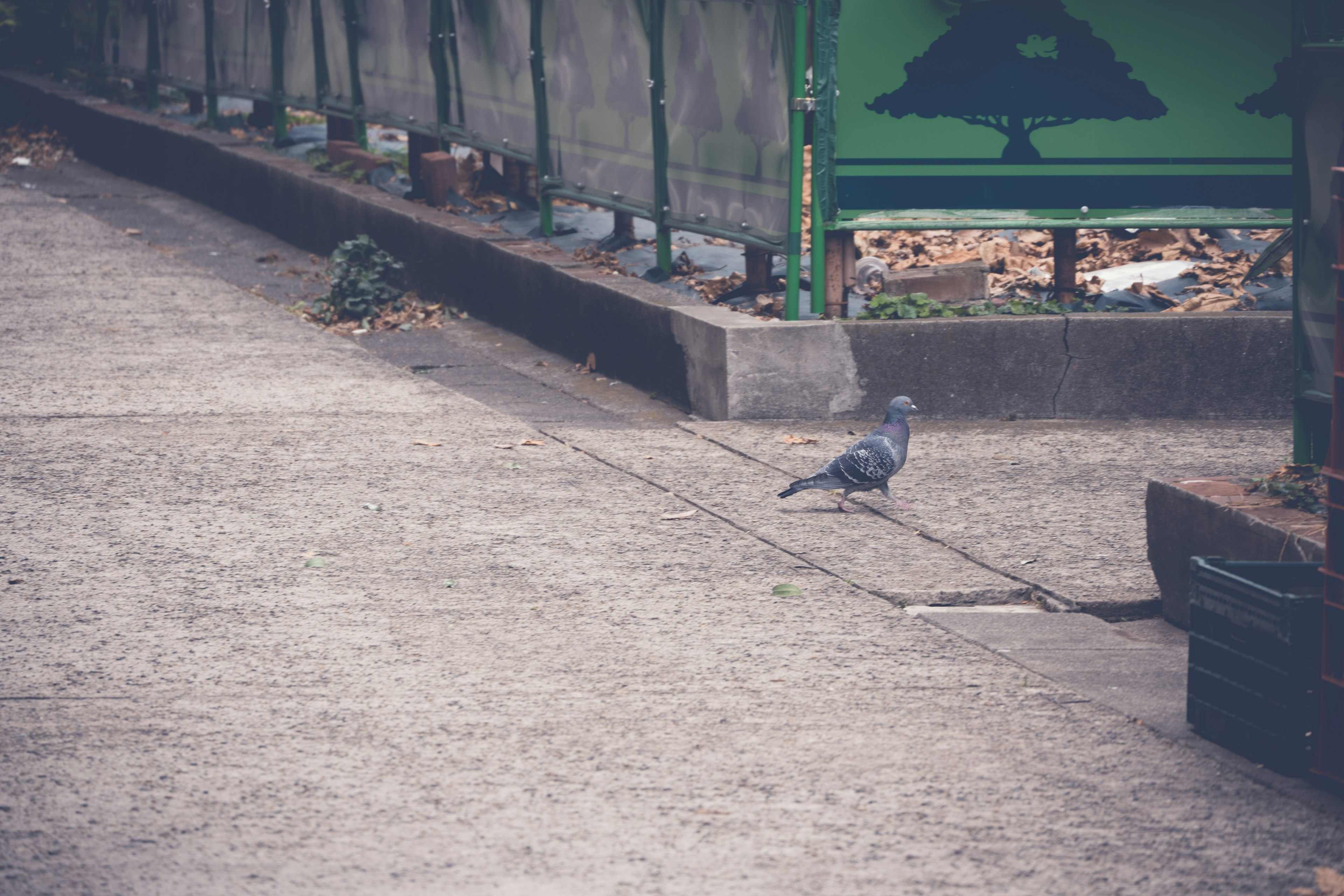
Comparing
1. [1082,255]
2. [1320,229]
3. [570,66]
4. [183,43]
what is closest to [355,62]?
[570,66]

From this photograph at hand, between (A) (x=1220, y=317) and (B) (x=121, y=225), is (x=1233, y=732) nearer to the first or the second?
(A) (x=1220, y=317)

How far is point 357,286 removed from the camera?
10469mm

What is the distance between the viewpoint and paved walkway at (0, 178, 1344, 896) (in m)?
3.53

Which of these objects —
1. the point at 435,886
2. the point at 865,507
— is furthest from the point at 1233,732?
the point at 865,507

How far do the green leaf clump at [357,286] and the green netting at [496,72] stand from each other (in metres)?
1.08

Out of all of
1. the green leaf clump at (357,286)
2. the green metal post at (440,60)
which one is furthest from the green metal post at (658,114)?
the green metal post at (440,60)

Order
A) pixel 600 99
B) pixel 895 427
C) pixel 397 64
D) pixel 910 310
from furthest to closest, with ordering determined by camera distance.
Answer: pixel 397 64, pixel 600 99, pixel 910 310, pixel 895 427

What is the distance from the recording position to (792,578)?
5.55 metres

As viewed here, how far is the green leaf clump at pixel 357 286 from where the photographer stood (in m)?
10.4

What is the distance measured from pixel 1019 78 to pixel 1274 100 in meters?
1.32

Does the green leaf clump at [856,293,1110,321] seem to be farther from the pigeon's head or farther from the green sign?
the pigeon's head

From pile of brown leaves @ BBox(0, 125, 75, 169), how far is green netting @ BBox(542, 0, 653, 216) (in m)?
10.4

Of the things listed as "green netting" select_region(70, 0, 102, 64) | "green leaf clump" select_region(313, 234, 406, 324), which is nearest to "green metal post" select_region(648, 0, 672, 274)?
"green leaf clump" select_region(313, 234, 406, 324)

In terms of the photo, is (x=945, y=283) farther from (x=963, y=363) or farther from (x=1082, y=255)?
(x=1082, y=255)
